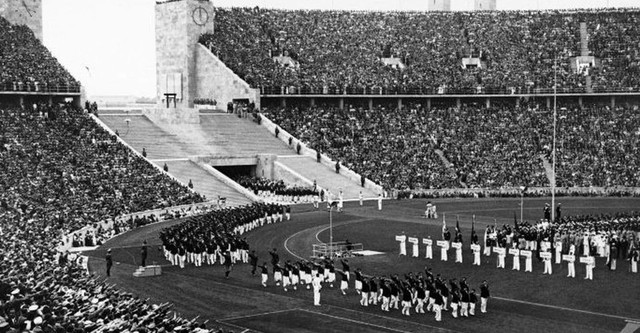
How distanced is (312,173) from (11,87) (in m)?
22.3

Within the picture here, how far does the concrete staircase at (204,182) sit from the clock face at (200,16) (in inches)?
864

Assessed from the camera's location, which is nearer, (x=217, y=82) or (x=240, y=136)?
(x=240, y=136)

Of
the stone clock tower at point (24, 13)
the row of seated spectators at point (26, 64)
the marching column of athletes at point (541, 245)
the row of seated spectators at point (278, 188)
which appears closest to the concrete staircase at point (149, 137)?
the row of seated spectators at point (26, 64)

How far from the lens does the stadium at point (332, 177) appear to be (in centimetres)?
2617

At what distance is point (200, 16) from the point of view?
8162 centimetres

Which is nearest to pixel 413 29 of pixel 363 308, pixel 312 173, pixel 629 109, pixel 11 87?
pixel 629 109

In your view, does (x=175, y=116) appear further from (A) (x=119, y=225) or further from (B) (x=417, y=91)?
(A) (x=119, y=225)

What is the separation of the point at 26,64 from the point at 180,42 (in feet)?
60.5

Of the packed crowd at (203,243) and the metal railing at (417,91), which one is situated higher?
the metal railing at (417,91)

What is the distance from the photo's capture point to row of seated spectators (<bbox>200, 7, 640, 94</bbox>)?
7912 centimetres

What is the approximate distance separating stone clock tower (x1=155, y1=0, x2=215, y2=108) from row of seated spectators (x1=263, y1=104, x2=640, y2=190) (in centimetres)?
939

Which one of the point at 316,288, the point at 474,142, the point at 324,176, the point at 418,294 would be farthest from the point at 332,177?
the point at 418,294

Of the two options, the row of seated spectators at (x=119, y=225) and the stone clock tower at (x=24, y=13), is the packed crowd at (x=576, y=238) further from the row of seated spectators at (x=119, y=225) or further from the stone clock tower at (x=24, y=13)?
the stone clock tower at (x=24, y=13)

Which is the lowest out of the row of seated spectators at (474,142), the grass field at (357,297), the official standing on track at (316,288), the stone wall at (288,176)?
the grass field at (357,297)
